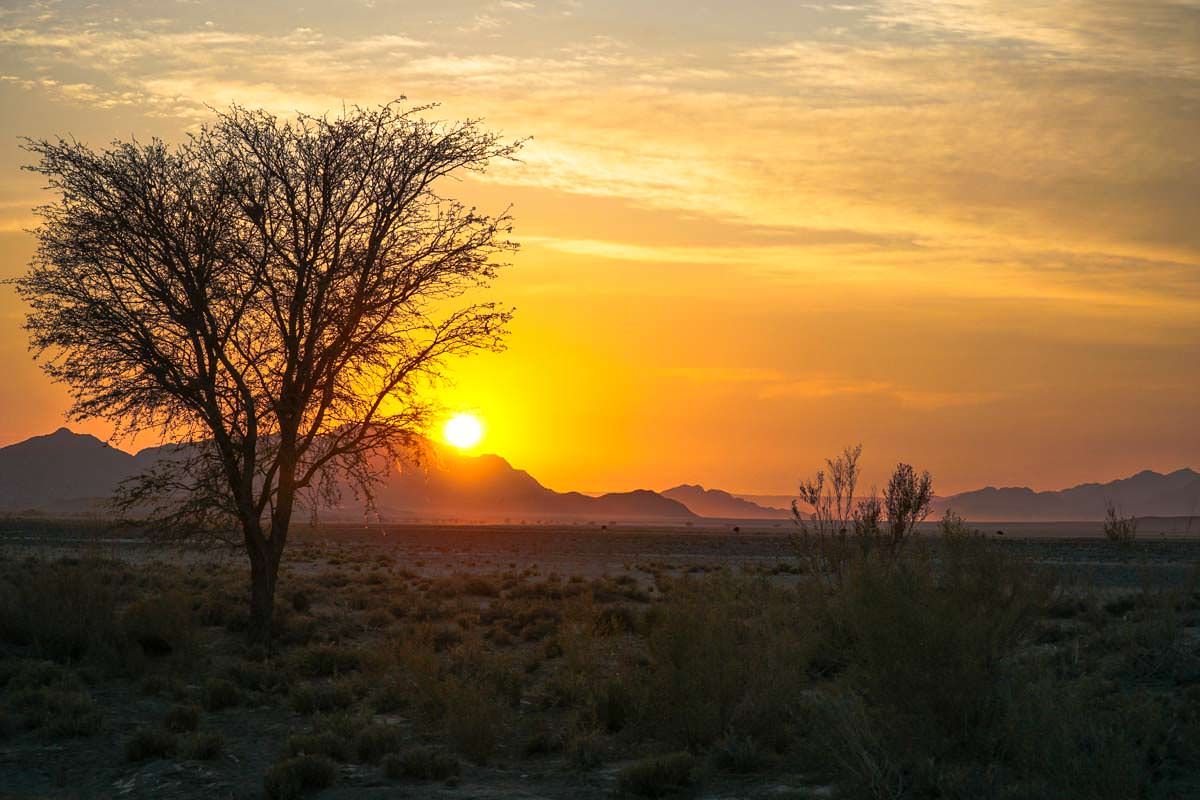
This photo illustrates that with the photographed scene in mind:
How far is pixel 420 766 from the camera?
12.1 metres

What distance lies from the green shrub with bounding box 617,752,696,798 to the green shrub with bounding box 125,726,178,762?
5614 mm

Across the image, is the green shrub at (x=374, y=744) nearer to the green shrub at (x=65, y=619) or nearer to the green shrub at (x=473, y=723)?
the green shrub at (x=473, y=723)

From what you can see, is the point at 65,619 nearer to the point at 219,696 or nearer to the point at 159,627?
the point at 159,627

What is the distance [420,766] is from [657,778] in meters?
2.76

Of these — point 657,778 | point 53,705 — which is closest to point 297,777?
point 657,778

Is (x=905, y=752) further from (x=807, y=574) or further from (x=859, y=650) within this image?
(x=807, y=574)

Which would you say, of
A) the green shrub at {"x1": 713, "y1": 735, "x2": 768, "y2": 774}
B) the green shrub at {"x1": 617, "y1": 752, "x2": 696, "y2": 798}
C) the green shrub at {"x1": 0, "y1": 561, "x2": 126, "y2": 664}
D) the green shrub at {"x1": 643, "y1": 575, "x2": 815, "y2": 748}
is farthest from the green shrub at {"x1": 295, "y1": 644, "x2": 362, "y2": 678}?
the green shrub at {"x1": 713, "y1": 735, "x2": 768, "y2": 774}

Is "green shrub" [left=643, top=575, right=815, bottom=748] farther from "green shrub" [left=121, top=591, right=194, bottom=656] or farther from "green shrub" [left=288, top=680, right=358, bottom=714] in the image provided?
"green shrub" [left=121, top=591, right=194, bottom=656]

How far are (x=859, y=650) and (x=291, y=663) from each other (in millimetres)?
10671

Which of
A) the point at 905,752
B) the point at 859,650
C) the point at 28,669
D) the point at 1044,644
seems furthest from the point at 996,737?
the point at 28,669

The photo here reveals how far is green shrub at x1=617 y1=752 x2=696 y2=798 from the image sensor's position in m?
11.2

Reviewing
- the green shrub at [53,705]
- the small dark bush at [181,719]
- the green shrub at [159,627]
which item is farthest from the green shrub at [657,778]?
the green shrub at [159,627]

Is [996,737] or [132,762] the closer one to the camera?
[996,737]

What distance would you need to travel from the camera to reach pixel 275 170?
1986 cm
